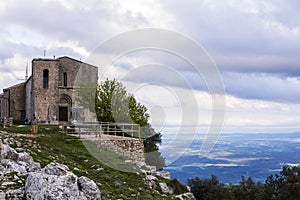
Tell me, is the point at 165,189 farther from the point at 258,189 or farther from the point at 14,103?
the point at 14,103

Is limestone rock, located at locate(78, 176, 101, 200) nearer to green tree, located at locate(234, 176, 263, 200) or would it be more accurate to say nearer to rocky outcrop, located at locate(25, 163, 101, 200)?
rocky outcrop, located at locate(25, 163, 101, 200)

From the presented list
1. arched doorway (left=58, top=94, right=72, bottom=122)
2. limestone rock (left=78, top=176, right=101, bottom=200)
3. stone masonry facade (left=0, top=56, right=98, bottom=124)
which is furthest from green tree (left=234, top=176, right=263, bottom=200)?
arched doorway (left=58, top=94, right=72, bottom=122)

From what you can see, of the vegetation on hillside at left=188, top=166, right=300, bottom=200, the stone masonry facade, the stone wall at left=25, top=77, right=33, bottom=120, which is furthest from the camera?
the stone wall at left=25, top=77, right=33, bottom=120

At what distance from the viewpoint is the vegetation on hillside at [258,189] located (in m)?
31.5

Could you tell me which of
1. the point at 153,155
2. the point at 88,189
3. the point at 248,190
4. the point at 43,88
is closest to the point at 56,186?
the point at 88,189

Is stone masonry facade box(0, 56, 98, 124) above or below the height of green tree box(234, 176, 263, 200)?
above

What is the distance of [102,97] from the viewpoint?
4906 centimetres

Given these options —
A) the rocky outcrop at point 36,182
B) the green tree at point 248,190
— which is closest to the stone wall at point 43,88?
the green tree at point 248,190

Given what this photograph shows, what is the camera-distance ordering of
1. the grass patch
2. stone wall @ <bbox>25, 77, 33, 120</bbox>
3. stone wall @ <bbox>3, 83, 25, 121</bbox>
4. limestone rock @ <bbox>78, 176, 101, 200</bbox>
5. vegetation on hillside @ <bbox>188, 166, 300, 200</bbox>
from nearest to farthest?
limestone rock @ <bbox>78, 176, 101, 200</bbox>
the grass patch
vegetation on hillside @ <bbox>188, 166, 300, 200</bbox>
stone wall @ <bbox>25, 77, 33, 120</bbox>
stone wall @ <bbox>3, 83, 25, 121</bbox>

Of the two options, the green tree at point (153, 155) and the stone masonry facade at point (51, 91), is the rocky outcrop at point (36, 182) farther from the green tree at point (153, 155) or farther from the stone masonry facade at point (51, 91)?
the stone masonry facade at point (51, 91)

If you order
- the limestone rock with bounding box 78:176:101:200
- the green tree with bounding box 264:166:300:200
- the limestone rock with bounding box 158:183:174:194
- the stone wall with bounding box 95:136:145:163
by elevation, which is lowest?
the green tree with bounding box 264:166:300:200

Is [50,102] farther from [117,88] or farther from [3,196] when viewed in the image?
[3,196]

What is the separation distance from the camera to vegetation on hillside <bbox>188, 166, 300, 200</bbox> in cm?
3154

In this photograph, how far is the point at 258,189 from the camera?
3481 cm
